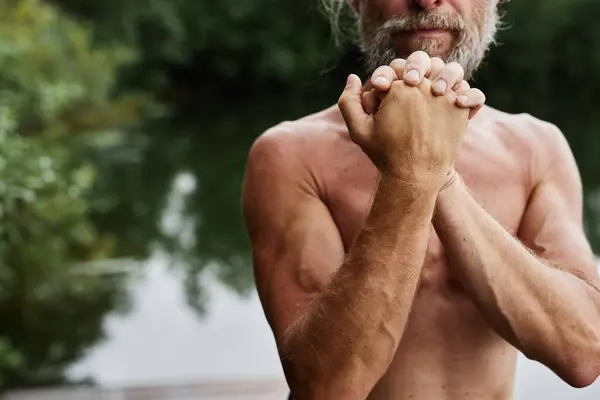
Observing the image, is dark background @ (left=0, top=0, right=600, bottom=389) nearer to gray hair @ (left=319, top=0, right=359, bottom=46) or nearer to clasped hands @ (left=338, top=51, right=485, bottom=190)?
gray hair @ (left=319, top=0, right=359, bottom=46)

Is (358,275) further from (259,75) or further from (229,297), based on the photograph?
(259,75)

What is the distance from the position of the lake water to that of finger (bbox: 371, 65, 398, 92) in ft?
9.43

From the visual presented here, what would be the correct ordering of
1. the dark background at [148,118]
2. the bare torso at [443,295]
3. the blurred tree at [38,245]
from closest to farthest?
1. the bare torso at [443,295]
2. the blurred tree at [38,245]
3. the dark background at [148,118]

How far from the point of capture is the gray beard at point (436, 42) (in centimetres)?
98

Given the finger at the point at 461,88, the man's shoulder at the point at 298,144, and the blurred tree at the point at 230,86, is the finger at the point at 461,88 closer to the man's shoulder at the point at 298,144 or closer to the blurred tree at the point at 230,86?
the man's shoulder at the point at 298,144

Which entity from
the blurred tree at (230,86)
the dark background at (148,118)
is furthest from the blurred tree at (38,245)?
the blurred tree at (230,86)

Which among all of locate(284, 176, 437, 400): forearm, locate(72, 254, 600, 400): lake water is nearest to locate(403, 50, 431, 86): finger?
locate(284, 176, 437, 400): forearm

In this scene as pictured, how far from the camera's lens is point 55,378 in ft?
14.4

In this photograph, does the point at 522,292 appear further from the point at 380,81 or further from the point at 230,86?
the point at 230,86

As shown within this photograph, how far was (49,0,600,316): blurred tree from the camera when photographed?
332 inches

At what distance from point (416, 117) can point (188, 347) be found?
4366mm

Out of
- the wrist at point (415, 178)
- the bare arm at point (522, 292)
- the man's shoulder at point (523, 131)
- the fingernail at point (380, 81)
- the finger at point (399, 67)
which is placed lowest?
the bare arm at point (522, 292)

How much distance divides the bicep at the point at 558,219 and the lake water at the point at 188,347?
8.37 ft

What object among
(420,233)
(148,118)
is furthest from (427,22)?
(148,118)
